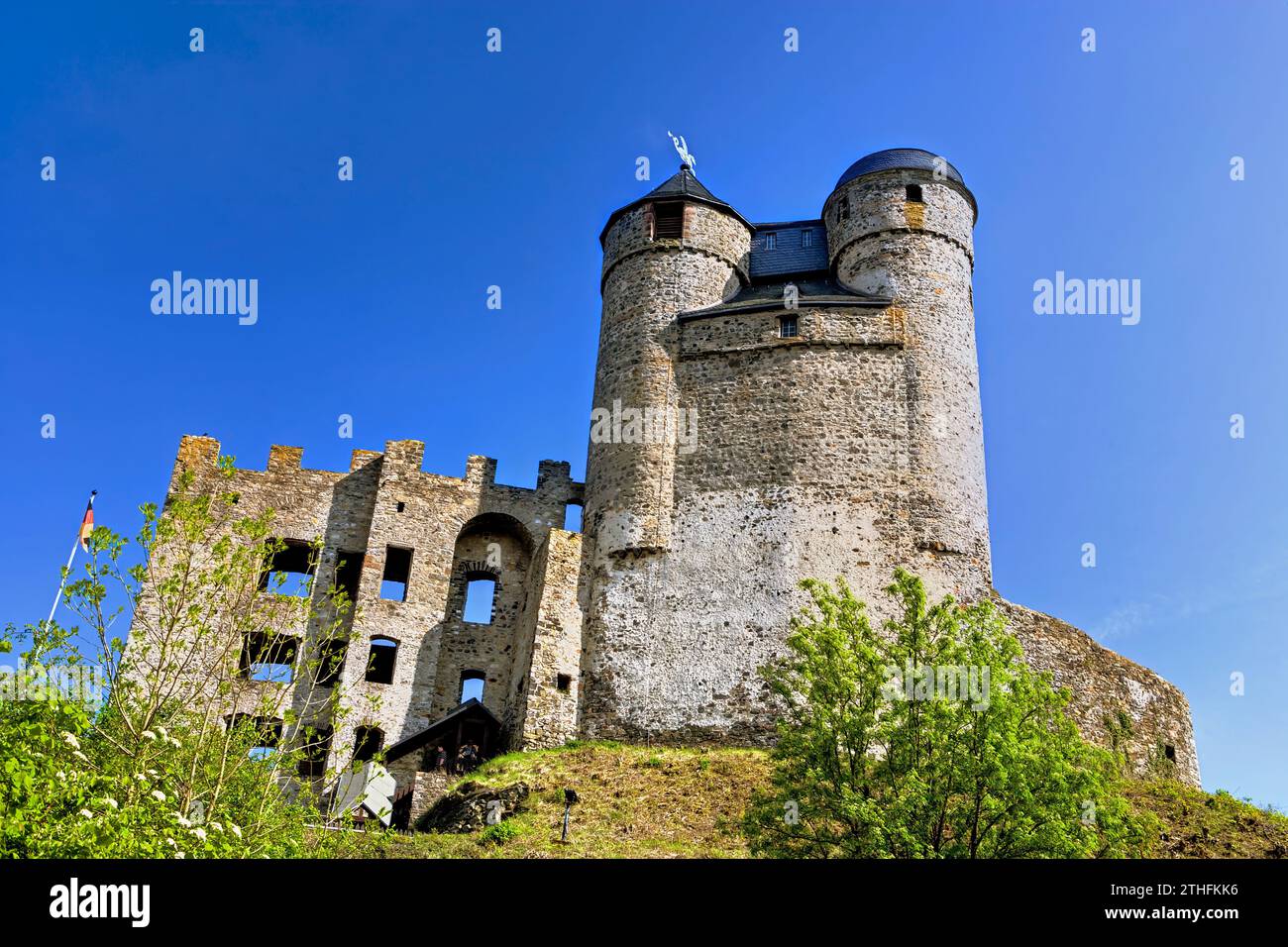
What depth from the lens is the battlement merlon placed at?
31.2 metres

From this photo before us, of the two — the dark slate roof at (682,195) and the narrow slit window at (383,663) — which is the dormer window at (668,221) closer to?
the dark slate roof at (682,195)

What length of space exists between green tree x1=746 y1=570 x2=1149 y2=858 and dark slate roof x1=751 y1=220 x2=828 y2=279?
674 inches

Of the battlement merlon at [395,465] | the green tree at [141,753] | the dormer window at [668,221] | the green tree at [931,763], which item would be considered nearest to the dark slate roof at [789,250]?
the dormer window at [668,221]

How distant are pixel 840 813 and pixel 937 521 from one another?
13.3 metres

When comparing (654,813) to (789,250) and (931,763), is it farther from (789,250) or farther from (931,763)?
(789,250)

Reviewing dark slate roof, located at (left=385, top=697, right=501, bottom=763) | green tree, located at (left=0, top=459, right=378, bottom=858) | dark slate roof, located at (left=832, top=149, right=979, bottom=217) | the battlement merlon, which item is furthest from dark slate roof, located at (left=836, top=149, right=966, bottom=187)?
green tree, located at (left=0, top=459, right=378, bottom=858)

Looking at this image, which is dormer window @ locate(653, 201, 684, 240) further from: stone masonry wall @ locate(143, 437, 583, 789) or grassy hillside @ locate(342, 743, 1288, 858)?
grassy hillside @ locate(342, 743, 1288, 858)

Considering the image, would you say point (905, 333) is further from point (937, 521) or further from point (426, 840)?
point (426, 840)

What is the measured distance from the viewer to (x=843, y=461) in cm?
A: 2803

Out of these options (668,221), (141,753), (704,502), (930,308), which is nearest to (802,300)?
(930,308)

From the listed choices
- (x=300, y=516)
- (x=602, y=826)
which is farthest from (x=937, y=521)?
(x=300, y=516)

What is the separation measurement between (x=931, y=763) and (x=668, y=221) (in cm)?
2087

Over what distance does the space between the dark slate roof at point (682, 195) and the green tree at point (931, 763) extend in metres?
17.8
